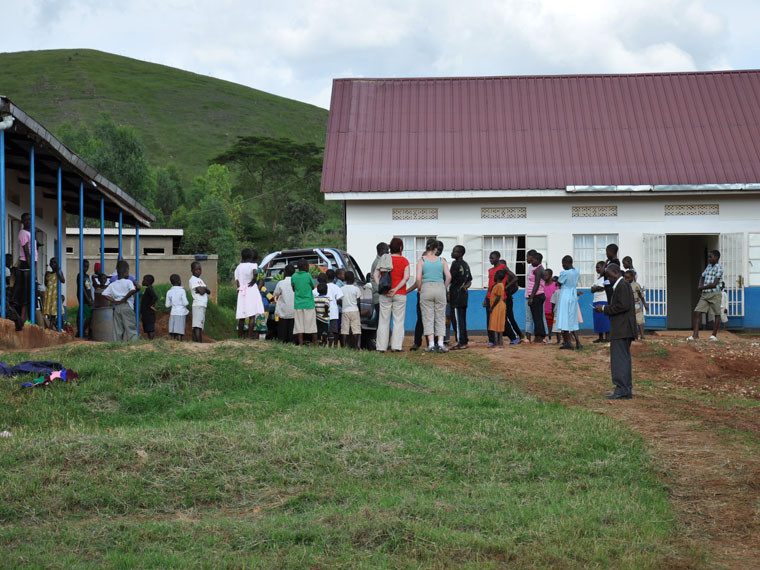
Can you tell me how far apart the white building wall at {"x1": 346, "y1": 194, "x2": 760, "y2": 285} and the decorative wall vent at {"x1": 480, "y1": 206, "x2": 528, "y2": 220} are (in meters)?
0.07

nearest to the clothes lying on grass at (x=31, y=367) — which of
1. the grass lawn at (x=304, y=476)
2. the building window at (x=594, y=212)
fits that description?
the grass lawn at (x=304, y=476)

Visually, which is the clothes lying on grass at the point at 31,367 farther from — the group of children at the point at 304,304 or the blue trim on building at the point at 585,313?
the blue trim on building at the point at 585,313

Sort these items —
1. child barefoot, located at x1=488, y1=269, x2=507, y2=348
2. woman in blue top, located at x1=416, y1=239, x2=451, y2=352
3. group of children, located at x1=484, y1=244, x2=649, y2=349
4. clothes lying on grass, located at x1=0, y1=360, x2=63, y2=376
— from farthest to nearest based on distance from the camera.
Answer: child barefoot, located at x1=488, y1=269, x2=507, y2=348 → group of children, located at x1=484, y1=244, x2=649, y2=349 → woman in blue top, located at x1=416, y1=239, x2=451, y2=352 → clothes lying on grass, located at x1=0, y1=360, x2=63, y2=376

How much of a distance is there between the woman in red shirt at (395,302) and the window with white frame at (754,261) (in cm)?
969

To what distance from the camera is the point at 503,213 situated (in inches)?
784

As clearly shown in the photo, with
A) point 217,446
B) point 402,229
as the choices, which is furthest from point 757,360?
point 217,446

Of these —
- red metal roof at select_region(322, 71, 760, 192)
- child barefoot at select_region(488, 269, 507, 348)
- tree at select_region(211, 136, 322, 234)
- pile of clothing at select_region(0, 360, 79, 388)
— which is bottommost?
pile of clothing at select_region(0, 360, 79, 388)

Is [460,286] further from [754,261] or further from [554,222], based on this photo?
[754,261]

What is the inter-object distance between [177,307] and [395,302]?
3542 millimetres

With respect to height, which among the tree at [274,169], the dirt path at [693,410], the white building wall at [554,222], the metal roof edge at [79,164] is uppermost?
the tree at [274,169]

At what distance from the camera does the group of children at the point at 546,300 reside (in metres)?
14.3

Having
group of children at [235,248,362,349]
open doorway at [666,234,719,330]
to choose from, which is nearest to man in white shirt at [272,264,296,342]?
group of children at [235,248,362,349]

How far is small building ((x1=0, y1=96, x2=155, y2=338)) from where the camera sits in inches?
470

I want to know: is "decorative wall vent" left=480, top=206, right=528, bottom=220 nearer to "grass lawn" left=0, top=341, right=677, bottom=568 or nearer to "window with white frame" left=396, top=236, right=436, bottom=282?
"window with white frame" left=396, top=236, right=436, bottom=282
